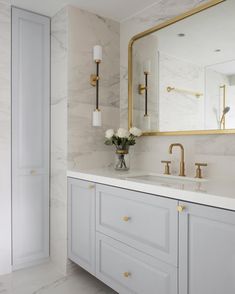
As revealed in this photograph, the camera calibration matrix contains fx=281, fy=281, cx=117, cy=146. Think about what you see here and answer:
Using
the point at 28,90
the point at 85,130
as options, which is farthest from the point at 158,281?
the point at 28,90

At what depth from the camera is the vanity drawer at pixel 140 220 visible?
4.79 feet

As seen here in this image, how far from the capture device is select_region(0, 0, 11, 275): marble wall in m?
2.32

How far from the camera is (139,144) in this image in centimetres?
247

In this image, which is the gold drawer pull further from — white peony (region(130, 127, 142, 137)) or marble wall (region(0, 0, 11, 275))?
marble wall (region(0, 0, 11, 275))

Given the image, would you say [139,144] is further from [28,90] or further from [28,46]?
[28,46]

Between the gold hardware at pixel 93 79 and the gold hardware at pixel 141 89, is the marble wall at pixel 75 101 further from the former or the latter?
the gold hardware at pixel 141 89

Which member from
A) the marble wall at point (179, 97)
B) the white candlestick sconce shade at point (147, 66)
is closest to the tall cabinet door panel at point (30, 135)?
the white candlestick sconce shade at point (147, 66)

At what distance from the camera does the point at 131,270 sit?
67.0 inches

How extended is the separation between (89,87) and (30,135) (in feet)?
2.19

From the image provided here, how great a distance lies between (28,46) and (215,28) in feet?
5.08

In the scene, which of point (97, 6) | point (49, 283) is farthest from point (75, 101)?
point (49, 283)

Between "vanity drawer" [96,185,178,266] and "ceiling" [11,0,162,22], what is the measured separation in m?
1.50

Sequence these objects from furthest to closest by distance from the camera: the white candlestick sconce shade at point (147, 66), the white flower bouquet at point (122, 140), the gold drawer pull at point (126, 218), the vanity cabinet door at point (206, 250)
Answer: the white candlestick sconce shade at point (147, 66) < the white flower bouquet at point (122, 140) < the gold drawer pull at point (126, 218) < the vanity cabinet door at point (206, 250)

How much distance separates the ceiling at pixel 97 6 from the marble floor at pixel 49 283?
2.23m
